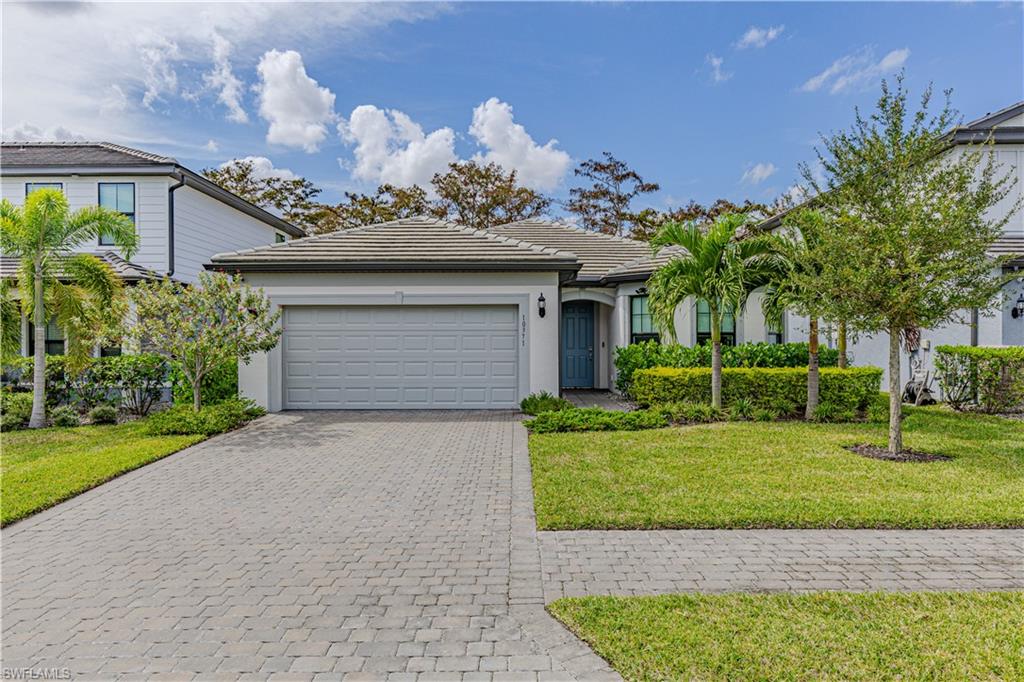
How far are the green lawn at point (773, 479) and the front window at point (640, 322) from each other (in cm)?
500

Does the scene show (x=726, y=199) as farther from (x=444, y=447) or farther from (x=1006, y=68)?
(x=444, y=447)

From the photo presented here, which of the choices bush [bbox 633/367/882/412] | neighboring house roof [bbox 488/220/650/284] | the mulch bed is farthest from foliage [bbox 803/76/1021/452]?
neighboring house roof [bbox 488/220/650/284]

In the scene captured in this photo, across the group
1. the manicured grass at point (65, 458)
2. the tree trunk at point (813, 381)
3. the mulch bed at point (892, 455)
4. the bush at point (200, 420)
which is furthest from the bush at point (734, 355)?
the manicured grass at point (65, 458)

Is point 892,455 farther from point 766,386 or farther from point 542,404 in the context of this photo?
point 542,404

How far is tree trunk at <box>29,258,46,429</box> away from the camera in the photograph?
10.3m

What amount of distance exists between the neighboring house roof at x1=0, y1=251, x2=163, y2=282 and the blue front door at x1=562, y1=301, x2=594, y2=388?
1064 centimetres

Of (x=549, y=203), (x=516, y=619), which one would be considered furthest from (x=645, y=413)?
(x=549, y=203)

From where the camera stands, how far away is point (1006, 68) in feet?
34.8

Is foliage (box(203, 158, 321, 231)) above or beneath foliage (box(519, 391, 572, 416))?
above

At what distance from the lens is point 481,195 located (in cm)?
2952

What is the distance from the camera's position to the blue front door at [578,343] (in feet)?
53.5

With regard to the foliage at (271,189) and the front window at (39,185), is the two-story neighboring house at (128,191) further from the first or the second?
the foliage at (271,189)

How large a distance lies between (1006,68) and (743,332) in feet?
22.8

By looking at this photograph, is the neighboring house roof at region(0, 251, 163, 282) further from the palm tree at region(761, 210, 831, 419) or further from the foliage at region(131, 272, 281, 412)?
the palm tree at region(761, 210, 831, 419)
